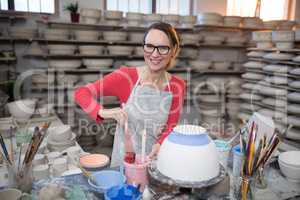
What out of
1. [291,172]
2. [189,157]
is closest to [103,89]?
[189,157]

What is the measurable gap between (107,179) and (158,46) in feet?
2.54

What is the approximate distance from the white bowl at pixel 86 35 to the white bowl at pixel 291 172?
286cm

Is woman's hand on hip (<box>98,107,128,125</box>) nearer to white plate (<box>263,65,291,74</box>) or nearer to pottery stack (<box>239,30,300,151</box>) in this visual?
pottery stack (<box>239,30,300,151</box>)

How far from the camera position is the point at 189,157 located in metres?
0.89

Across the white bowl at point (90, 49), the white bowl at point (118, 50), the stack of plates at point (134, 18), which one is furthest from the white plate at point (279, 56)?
the white bowl at point (90, 49)

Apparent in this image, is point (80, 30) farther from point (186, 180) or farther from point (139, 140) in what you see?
point (186, 180)

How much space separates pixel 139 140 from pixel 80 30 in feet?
7.95

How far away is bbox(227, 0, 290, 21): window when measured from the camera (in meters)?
4.73

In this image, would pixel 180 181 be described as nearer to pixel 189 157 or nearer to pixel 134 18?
pixel 189 157

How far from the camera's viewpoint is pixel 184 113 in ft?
14.5

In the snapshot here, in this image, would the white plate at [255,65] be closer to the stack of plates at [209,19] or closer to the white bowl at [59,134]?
the stack of plates at [209,19]

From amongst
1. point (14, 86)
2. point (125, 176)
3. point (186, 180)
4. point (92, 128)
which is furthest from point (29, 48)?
point (186, 180)

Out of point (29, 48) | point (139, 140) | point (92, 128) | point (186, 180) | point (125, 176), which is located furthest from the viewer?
point (92, 128)

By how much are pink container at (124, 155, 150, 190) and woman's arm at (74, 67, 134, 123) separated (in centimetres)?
46
